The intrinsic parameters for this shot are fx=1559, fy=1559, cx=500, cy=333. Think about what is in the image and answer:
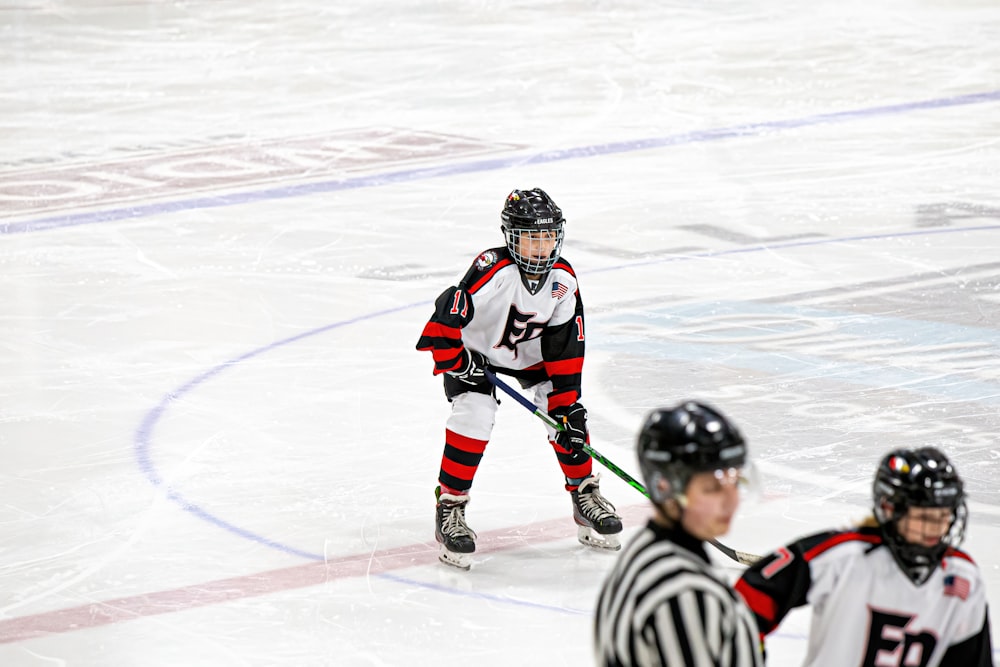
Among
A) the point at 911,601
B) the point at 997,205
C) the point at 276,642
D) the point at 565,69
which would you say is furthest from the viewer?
the point at 565,69

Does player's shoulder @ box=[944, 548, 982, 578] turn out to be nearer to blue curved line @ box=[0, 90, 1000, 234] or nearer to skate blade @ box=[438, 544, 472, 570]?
skate blade @ box=[438, 544, 472, 570]

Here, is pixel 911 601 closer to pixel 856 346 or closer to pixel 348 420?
pixel 348 420

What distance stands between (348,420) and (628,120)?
18.5 feet

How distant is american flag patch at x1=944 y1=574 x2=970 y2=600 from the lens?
83.3 inches

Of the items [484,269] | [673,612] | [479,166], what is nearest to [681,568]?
[673,612]

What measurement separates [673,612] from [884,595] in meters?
0.50

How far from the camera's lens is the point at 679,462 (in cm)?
182

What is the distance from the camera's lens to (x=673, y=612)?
176 centimetres

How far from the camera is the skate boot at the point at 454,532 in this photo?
405 centimetres

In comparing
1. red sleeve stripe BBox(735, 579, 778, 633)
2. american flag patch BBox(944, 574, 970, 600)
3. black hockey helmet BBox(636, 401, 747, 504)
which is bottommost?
red sleeve stripe BBox(735, 579, 778, 633)

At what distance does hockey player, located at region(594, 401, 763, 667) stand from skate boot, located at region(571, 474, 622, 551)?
2.28 metres

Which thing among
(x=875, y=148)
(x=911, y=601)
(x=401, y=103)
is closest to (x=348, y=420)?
(x=911, y=601)

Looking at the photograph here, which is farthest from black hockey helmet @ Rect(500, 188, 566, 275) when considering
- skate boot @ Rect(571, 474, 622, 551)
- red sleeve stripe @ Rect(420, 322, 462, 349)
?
skate boot @ Rect(571, 474, 622, 551)

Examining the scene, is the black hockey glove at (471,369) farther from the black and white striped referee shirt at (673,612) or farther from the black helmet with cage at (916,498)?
the black and white striped referee shirt at (673,612)
